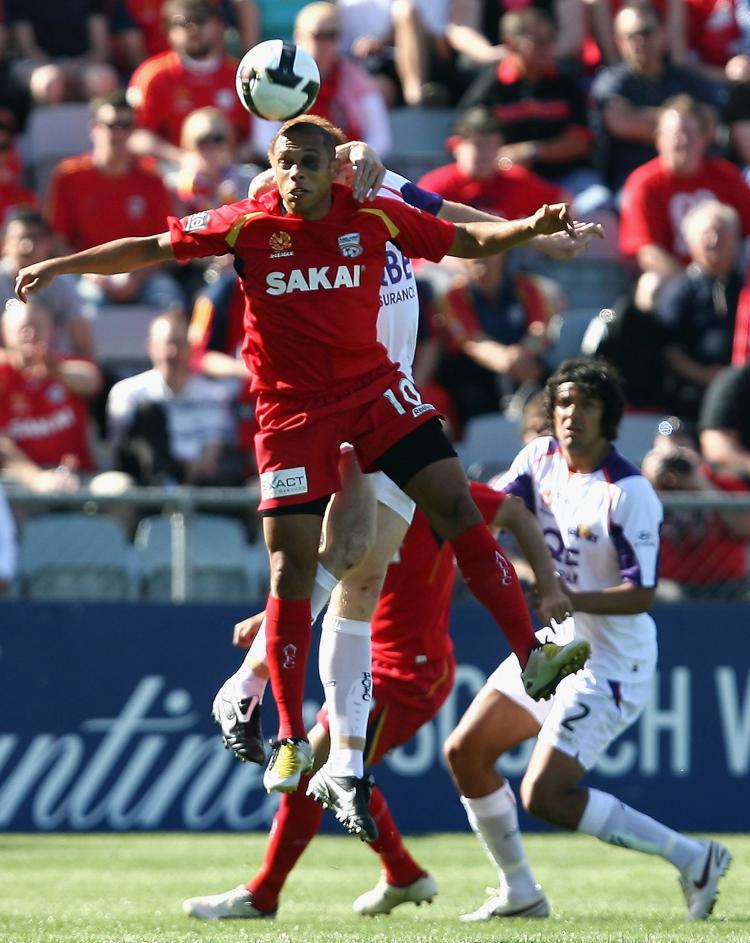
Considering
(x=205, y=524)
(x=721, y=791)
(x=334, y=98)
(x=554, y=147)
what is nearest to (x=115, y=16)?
(x=334, y=98)

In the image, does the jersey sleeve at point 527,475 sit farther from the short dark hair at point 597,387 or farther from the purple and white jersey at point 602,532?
the short dark hair at point 597,387

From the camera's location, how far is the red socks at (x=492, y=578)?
21.8ft

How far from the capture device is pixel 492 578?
21.9 ft

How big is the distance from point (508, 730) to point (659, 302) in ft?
18.2

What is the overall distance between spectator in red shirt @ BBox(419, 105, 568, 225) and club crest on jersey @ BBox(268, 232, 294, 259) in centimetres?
621

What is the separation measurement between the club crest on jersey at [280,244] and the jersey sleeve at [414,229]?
299 millimetres

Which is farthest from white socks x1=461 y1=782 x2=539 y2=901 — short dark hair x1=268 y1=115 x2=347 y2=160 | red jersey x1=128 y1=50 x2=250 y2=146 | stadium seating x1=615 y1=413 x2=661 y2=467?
red jersey x1=128 y1=50 x2=250 y2=146

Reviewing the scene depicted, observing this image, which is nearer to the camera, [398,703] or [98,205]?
[398,703]

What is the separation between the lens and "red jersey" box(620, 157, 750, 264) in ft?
43.1

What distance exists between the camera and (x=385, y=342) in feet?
24.2

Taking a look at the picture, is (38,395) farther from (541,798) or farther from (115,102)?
(541,798)

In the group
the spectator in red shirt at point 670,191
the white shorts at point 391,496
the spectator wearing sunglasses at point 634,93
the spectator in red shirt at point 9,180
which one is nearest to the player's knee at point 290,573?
the white shorts at point 391,496

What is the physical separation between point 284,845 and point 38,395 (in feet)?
16.0

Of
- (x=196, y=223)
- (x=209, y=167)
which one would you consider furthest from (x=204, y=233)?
(x=209, y=167)
